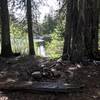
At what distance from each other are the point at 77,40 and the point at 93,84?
7.18 feet

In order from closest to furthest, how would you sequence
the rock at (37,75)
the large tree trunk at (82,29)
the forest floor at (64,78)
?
the forest floor at (64,78) < the rock at (37,75) < the large tree trunk at (82,29)

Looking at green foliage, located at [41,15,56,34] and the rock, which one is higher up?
green foliage, located at [41,15,56,34]

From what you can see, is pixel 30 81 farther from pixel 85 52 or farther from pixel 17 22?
pixel 17 22

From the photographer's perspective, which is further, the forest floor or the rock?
the rock

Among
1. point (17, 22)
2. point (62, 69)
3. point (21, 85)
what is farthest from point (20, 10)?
point (21, 85)

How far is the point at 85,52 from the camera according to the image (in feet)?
23.3

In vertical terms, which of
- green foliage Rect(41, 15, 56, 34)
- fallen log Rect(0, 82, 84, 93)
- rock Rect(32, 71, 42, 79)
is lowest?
fallen log Rect(0, 82, 84, 93)

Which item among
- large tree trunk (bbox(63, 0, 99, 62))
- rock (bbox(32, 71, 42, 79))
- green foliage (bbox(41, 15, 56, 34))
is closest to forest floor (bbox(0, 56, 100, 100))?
rock (bbox(32, 71, 42, 79))

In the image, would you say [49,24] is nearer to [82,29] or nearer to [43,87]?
[82,29]

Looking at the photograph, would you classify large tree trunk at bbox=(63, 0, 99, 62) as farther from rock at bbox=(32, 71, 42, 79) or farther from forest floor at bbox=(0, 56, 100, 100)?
rock at bbox=(32, 71, 42, 79)

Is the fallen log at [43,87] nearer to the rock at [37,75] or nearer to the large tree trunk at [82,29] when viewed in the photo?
the rock at [37,75]

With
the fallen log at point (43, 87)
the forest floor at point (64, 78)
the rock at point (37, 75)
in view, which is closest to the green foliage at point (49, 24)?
the forest floor at point (64, 78)

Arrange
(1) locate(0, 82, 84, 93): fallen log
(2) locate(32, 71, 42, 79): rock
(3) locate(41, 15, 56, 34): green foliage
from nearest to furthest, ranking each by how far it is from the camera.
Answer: (1) locate(0, 82, 84, 93): fallen log
(2) locate(32, 71, 42, 79): rock
(3) locate(41, 15, 56, 34): green foliage

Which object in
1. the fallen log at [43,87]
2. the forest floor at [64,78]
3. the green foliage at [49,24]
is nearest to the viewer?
the forest floor at [64,78]
